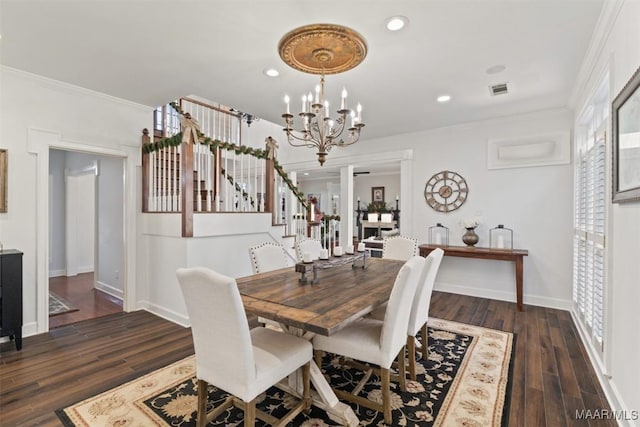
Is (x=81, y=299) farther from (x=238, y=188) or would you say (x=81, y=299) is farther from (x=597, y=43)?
(x=597, y=43)

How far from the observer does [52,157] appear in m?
5.79

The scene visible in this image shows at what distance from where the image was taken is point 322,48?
2512 millimetres

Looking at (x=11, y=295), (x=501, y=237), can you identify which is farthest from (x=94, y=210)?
(x=501, y=237)

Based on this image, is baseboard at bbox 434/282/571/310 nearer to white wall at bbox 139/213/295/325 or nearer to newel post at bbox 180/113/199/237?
white wall at bbox 139/213/295/325

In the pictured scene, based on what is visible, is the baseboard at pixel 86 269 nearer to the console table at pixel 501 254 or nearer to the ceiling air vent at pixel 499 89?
the console table at pixel 501 254

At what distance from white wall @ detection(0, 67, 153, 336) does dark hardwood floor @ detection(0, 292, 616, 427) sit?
2.28 ft

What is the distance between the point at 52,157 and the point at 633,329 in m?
8.12

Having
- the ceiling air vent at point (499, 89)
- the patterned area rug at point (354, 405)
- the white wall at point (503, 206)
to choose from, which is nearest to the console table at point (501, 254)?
the white wall at point (503, 206)

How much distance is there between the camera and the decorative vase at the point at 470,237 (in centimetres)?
463

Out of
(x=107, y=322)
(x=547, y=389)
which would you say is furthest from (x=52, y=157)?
(x=547, y=389)

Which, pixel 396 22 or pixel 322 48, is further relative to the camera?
pixel 322 48

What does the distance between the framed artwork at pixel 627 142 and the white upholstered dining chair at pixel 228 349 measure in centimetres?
219

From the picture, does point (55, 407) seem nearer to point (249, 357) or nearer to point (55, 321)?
point (249, 357)

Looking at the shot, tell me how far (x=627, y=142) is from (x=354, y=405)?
241cm
